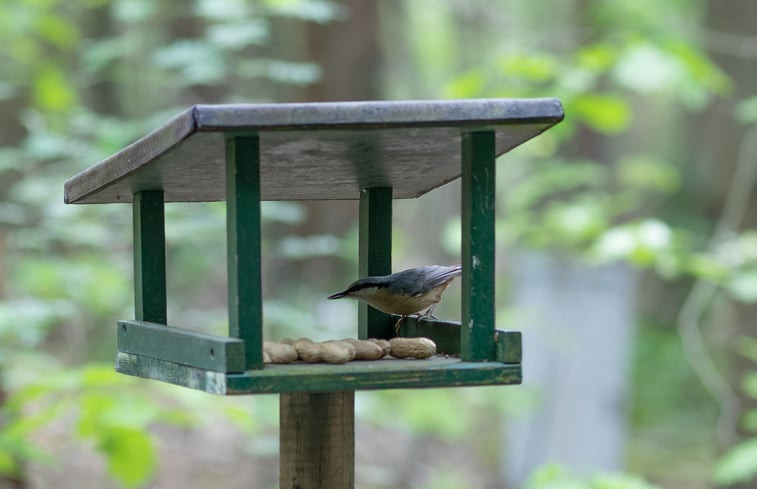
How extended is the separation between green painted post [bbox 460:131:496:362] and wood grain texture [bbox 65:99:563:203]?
0.06 metres

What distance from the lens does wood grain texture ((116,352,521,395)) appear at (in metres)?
1.79

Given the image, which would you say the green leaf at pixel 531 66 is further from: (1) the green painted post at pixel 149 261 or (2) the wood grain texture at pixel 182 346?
(2) the wood grain texture at pixel 182 346

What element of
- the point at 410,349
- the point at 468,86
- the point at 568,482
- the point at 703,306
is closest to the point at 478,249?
the point at 410,349

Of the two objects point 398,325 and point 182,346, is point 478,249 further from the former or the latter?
point 398,325

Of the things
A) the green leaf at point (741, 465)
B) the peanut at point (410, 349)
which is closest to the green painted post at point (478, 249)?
the peanut at point (410, 349)

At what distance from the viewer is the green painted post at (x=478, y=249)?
202cm

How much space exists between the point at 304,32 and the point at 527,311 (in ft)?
7.94

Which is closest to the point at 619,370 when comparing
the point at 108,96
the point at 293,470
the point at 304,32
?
the point at 304,32

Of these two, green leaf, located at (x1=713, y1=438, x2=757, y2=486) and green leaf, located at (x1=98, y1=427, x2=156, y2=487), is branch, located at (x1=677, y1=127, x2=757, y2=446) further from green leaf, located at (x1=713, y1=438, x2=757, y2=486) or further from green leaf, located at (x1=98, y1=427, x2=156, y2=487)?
green leaf, located at (x1=98, y1=427, x2=156, y2=487)

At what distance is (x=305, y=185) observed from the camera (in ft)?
8.29

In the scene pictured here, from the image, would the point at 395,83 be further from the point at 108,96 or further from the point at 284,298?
the point at 284,298

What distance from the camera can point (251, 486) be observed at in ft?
21.3

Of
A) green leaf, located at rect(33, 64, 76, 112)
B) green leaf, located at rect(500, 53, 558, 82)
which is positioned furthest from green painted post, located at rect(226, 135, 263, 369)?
green leaf, located at rect(33, 64, 76, 112)

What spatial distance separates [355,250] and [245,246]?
4.04 m
